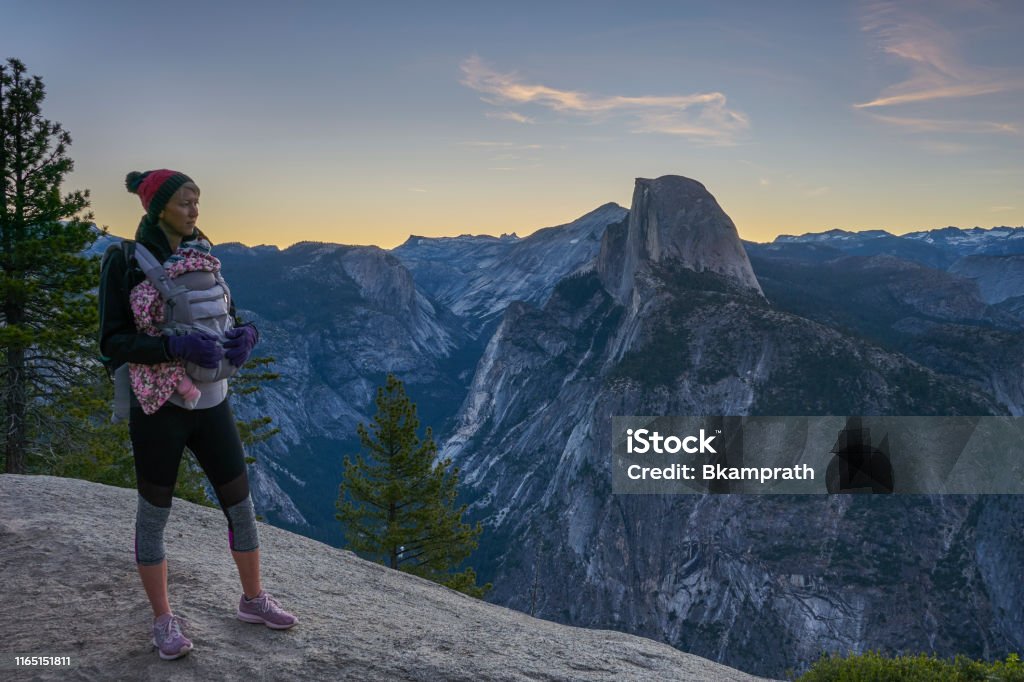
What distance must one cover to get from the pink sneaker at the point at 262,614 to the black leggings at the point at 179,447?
118 centimetres

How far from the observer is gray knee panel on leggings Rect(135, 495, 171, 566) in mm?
5688

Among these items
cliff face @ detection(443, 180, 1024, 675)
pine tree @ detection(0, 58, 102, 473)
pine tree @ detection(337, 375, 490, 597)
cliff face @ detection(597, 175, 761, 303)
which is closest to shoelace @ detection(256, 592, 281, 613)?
pine tree @ detection(0, 58, 102, 473)

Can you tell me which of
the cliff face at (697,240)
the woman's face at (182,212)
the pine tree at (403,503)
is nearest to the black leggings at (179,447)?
the woman's face at (182,212)

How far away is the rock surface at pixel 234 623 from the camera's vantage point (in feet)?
20.0

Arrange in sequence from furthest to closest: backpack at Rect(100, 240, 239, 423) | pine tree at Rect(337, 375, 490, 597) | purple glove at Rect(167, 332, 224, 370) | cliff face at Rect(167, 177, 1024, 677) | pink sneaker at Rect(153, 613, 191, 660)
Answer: cliff face at Rect(167, 177, 1024, 677), pine tree at Rect(337, 375, 490, 597), pink sneaker at Rect(153, 613, 191, 660), backpack at Rect(100, 240, 239, 423), purple glove at Rect(167, 332, 224, 370)

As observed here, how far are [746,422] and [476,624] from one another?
134m

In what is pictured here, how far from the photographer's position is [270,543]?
10.6 metres

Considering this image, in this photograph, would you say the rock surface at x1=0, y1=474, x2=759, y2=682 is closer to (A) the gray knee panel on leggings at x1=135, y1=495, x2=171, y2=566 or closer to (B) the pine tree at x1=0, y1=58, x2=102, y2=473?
(A) the gray knee panel on leggings at x1=135, y1=495, x2=171, y2=566

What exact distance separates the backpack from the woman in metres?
0.07

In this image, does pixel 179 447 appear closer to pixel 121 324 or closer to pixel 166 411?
pixel 166 411

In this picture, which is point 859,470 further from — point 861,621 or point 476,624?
point 476,624

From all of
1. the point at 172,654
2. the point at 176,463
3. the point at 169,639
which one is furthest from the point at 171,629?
the point at 176,463

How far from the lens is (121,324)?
545 cm

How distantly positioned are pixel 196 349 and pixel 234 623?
2977 millimetres
